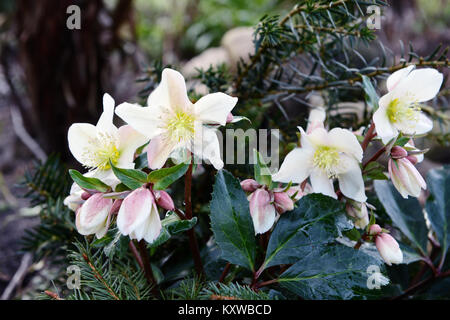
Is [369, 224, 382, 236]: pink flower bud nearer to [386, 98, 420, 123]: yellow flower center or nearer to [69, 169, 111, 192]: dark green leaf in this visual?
[386, 98, 420, 123]: yellow flower center

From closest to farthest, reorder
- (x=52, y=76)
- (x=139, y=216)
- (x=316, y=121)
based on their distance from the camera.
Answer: (x=139, y=216), (x=316, y=121), (x=52, y=76)

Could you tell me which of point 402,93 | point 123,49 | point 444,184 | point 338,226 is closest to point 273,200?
point 338,226

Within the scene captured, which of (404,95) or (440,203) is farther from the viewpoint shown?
(440,203)

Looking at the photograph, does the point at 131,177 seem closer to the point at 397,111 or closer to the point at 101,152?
the point at 101,152

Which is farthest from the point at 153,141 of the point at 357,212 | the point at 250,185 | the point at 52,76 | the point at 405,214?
the point at 52,76

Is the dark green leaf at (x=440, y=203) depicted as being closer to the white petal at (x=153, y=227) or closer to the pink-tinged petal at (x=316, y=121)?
the pink-tinged petal at (x=316, y=121)

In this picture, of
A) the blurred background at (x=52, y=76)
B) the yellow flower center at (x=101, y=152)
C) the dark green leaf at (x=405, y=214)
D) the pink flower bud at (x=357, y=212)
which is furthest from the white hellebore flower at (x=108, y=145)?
the blurred background at (x=52, y=76)

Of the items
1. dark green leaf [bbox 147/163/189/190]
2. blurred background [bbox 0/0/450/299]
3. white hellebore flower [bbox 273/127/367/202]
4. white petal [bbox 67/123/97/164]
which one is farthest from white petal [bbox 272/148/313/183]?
blurred background [bbox 0/0/450/299]

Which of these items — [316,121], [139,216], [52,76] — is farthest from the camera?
A: [52,76]

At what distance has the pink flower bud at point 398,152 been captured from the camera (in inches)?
15.6

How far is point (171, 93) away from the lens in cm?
39

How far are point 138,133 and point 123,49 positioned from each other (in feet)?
3.27

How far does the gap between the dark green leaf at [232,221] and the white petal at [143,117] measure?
0.28 feet

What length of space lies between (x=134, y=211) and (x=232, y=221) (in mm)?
118
